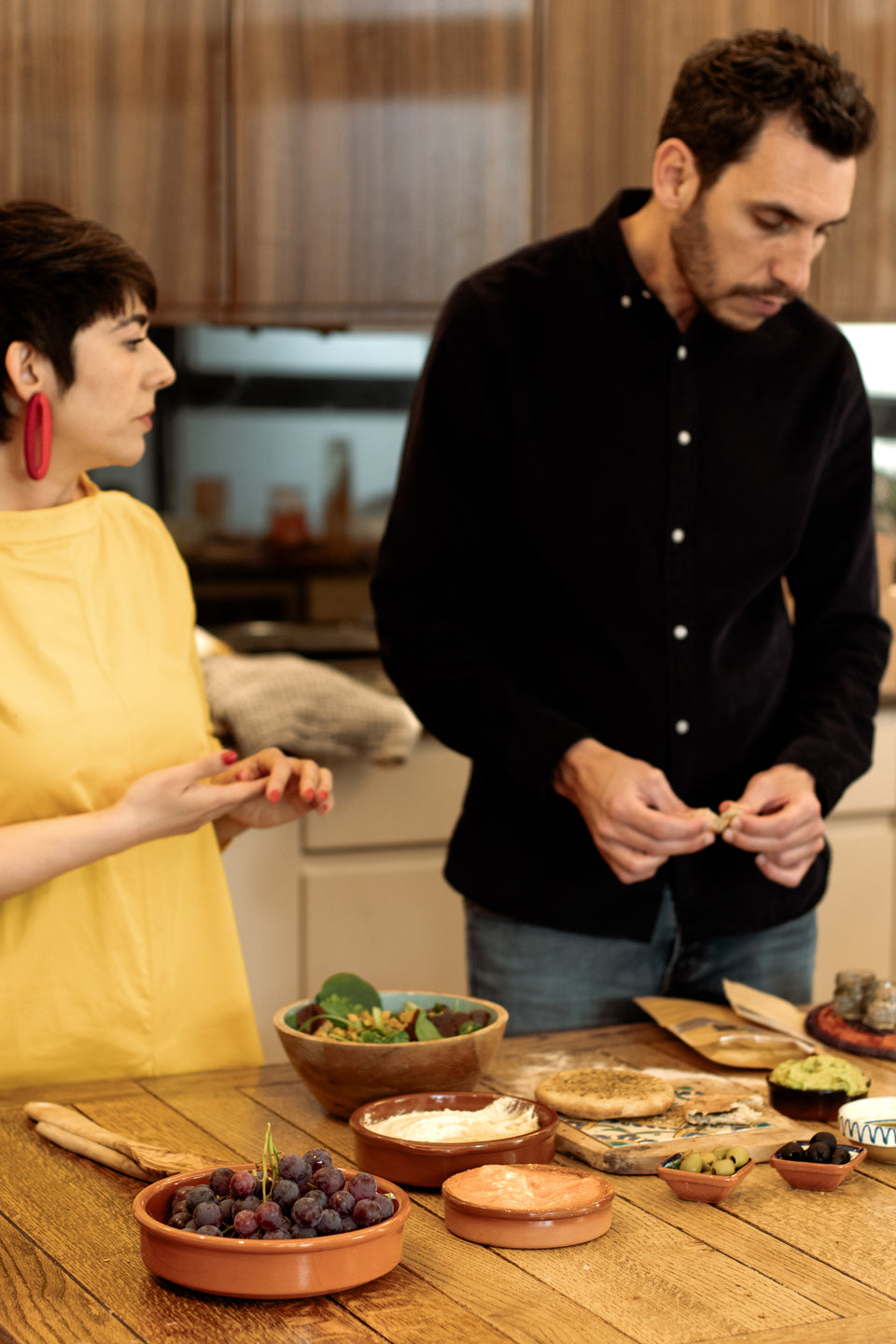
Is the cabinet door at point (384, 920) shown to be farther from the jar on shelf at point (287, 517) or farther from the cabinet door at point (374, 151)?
the cabinet door at point (374, 151)

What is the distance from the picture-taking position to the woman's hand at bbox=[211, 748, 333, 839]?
1505 mm

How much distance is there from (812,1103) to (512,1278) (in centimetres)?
39

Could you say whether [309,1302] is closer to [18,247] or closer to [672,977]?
[672,977]

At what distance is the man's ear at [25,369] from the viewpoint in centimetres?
147

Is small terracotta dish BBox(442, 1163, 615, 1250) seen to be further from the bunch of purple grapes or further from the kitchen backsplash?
the kitchen backsplash

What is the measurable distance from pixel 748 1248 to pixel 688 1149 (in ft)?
0.46

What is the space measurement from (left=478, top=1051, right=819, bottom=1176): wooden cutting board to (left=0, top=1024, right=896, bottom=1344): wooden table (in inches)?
0.8

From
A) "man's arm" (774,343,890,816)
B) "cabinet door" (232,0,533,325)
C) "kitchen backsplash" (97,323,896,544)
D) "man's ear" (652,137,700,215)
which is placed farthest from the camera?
"kitchen backsplash" (97,323,896,544)

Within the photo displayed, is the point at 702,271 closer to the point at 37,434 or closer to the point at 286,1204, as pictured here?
the point at 37,434

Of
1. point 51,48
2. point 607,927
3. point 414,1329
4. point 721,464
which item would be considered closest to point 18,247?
point 721,464

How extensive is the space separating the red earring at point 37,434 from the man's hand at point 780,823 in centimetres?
77

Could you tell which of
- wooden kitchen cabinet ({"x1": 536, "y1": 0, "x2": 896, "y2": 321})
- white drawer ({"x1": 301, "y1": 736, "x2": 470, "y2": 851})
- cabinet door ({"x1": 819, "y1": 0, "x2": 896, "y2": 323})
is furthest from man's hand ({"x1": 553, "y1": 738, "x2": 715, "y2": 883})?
cabinet door ({"x1": 819, "y1": 0, "x2": 896, "y2": 323})

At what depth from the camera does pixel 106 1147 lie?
1.17 meters

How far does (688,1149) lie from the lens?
1.16 m
